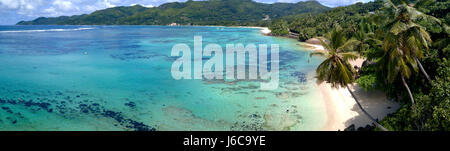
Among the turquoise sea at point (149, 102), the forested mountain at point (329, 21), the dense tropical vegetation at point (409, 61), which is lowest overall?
the turquoise sea at point (149, 102)

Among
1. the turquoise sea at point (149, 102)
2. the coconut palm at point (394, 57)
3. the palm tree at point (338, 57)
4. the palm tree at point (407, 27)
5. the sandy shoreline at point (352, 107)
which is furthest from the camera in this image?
the turquoise sea at point (149, 102)

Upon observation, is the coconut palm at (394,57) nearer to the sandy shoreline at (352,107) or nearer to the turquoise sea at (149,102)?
the sandy shoreline at (352,107)

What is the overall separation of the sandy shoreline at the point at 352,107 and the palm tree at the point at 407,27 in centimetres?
590

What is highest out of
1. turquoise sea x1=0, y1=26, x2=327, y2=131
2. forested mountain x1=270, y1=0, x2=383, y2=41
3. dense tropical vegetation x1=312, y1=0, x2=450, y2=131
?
forested mountain x1=270, y1=0, x2=383, y2=41

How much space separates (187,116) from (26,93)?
17575mm

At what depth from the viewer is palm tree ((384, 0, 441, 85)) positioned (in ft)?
36.8

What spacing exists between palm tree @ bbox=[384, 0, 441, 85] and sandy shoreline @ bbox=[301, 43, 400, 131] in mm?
5905

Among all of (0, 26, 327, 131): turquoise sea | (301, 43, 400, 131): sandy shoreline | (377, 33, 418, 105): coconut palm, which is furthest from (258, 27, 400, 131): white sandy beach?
(377, 33, 418, 105): coconut palm

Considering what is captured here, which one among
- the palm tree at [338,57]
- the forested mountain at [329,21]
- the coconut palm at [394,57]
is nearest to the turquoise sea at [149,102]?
the palm tree at [338,57]

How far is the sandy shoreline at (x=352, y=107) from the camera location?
1670cm

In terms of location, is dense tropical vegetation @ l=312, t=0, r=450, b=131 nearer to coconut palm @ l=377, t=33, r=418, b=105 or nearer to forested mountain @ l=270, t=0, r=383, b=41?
coconut palm @ l=377, t=33, r=418, b=105

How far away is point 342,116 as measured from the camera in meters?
17.7
